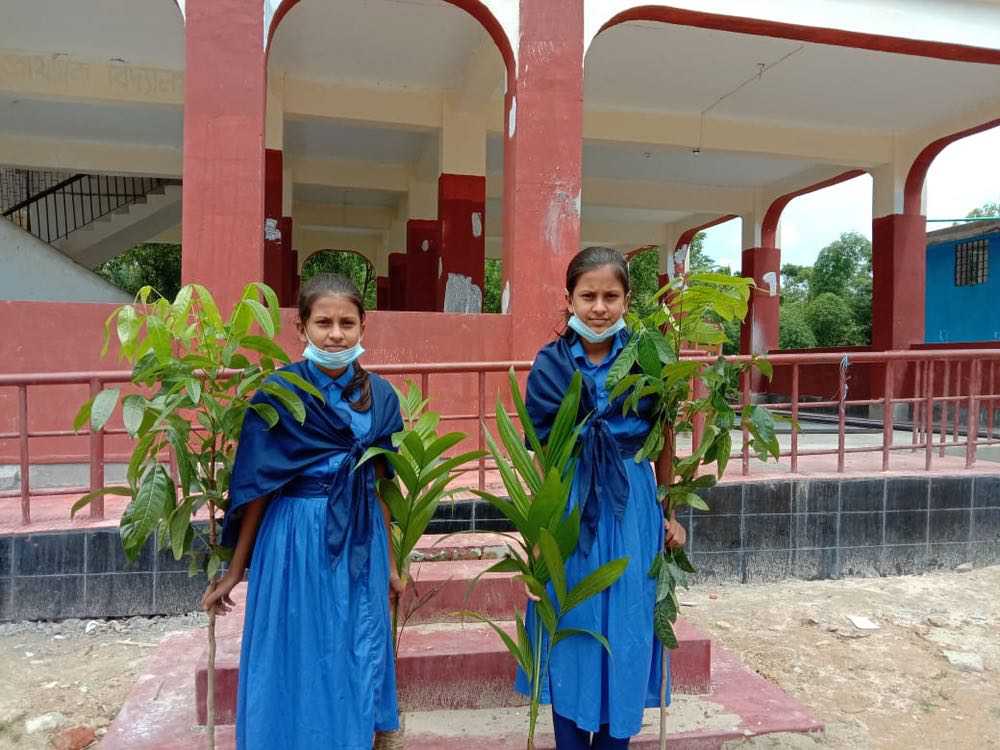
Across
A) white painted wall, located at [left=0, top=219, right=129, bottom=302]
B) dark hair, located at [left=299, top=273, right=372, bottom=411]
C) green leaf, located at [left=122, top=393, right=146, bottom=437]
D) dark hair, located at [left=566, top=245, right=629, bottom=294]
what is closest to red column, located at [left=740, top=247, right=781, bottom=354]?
white painted wall, located at [left=0, top=219, right=129, bottom=302]

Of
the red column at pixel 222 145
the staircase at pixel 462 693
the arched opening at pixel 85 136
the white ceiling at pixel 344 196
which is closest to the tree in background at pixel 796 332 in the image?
the white ceiling at pixel 344 196

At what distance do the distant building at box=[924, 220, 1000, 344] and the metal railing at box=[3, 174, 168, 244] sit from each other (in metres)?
13.2

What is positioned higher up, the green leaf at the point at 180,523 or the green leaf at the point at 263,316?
the green leaf at the point at 263,316

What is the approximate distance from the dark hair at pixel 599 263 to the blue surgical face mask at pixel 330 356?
0.58 meters

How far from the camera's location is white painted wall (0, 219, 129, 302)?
698 centimetres

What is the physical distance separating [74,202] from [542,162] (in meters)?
8.35

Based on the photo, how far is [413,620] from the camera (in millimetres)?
2869

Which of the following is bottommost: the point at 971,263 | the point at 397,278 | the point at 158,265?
the point at 397,278

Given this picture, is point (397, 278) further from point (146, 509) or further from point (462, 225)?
point (146, 509)

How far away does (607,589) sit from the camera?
1964 millimetres

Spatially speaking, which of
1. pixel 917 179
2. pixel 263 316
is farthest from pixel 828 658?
pixel 917 179

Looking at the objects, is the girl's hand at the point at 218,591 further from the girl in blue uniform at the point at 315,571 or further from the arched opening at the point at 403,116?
the arched opening at the point at 403,116

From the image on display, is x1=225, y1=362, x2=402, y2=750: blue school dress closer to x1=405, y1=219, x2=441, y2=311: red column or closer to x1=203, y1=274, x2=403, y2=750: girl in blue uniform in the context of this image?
x1=203, y1=274, x2=403, y2=750: girl in blue uniform

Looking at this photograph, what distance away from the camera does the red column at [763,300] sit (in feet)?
39.5
